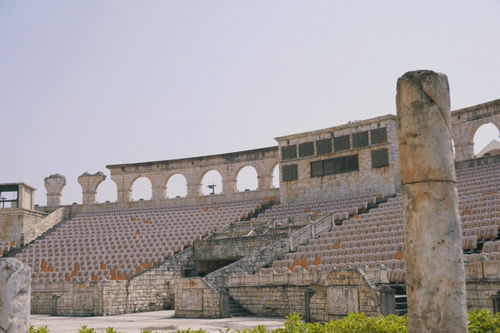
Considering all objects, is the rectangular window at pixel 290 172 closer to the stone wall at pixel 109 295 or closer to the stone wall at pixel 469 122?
the stone wall at pixel 469 122

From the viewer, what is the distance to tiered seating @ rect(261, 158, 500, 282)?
1575 cm

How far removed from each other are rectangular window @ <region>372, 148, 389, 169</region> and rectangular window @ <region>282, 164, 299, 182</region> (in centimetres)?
472

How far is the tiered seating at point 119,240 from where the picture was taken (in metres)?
23.6

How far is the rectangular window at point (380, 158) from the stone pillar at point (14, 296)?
75.3 feet

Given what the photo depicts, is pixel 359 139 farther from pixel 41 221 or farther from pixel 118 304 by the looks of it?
pixel 41 221

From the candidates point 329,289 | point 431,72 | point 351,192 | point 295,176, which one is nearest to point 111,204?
point 295,176

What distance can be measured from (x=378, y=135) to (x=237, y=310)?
1468 centimetres

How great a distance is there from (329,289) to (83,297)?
33.8ft

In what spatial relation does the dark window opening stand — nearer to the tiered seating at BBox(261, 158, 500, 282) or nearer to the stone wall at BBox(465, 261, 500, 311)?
the tiered seating at BBox(261, 158, 500, 282)

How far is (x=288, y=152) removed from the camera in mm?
32219

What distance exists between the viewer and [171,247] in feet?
83.7

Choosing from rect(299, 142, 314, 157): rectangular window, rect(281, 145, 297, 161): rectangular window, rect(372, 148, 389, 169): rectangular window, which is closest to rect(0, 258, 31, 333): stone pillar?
rect(372, 148, 389, 169): rectangular window

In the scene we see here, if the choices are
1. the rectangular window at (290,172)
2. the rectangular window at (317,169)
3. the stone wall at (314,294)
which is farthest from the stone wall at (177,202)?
the stone wall at (314,294)

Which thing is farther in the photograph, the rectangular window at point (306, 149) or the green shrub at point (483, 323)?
the rectangular window at point (306, 149)
